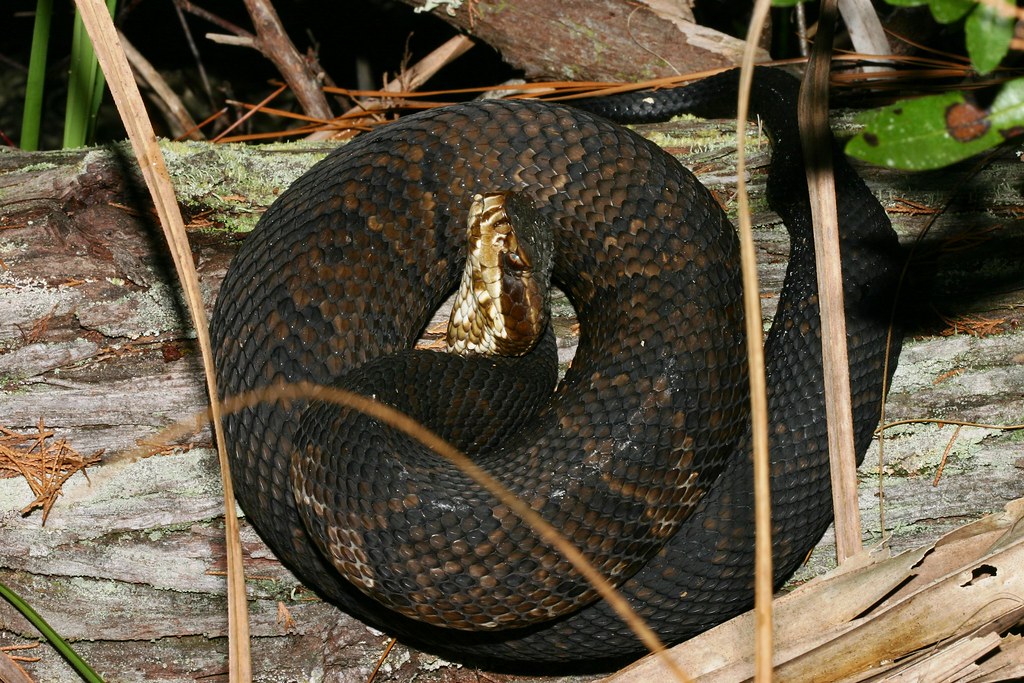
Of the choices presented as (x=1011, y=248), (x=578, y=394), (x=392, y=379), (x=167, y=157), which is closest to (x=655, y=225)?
(x=578, y=394)

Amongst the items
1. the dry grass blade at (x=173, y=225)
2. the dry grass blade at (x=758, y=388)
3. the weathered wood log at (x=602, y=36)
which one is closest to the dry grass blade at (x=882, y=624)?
the dry grass blade at (x=758, y=388)

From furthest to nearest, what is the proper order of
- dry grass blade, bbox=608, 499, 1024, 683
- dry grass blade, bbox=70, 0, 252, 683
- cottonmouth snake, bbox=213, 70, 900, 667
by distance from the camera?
cottonmouth snake, bbox=213, 70, 900, 667
dry grass blade, bbox=608, 499, 1024, 683
dry grass blade, bbox=70, 0, 252, 683

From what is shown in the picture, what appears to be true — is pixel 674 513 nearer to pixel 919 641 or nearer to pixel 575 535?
pixel 575 535

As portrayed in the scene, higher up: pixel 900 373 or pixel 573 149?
pixel 573 149

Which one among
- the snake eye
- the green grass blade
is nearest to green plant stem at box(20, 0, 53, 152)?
the green grass blade

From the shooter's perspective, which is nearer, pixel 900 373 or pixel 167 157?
pixel 900 373

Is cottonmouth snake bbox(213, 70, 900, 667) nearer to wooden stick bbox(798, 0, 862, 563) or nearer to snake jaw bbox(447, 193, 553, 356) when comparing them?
snake jaw bbox(447, 193, 553, 356)
